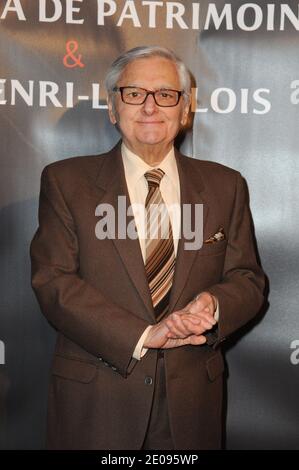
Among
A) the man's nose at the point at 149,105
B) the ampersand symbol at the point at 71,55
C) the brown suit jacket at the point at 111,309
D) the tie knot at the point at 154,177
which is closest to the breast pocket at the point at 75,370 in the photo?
the brown suit jacket at the point at 111,309

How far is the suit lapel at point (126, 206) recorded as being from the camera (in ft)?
6.70

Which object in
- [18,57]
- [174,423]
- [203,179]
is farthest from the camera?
[18,57]

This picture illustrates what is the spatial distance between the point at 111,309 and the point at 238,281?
0.44 m

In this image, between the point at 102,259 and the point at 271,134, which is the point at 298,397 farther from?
the point at 102,259

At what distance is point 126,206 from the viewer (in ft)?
7.05

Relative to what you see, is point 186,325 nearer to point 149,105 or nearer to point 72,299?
point 72,299

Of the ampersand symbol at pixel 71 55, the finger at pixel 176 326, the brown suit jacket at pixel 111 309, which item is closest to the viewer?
the finger at pixel 176 326

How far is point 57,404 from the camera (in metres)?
2.16

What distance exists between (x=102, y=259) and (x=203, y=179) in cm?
45

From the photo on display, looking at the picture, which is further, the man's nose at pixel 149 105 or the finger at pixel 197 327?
the man's nose at pixel 149 105

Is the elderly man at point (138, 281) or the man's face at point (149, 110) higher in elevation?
the man's face at point (149, 110)

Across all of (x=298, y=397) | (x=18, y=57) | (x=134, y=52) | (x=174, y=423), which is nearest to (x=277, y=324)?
(x=298, y=397)

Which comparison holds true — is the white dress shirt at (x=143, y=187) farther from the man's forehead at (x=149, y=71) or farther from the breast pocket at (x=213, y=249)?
the man's forehead at (x=149, y=71)

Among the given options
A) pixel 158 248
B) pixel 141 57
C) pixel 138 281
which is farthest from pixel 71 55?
pixel 138 281
